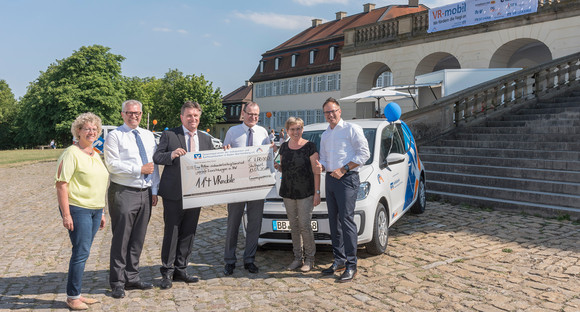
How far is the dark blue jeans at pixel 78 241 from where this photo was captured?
4.47 meters

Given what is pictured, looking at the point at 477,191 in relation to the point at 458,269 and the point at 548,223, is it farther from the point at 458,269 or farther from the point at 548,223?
the point at 458,269

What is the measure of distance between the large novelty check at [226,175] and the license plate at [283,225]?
522mm

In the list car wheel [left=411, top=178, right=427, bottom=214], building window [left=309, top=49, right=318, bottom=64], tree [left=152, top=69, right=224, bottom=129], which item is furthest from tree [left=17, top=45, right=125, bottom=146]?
car wheel [left=411, top=178, right=427, bottom=214]

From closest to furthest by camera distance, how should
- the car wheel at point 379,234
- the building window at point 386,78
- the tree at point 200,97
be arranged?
1. the car wheel at point 379,234
2. the building window at point 386,78
3. the tree at point 200,97

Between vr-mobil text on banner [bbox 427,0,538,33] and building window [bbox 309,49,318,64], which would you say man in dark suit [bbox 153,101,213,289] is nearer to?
vr-mobil text on banner [bbox 427,0,538,33]

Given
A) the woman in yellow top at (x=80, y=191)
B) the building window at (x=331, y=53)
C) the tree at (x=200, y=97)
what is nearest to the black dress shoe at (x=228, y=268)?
the woman in yellow top at (x=80, y=191)

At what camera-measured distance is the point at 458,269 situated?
5.73 m

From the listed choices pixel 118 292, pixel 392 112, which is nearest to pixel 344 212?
pixel 118 292

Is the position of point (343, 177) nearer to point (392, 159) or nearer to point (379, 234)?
point (379, 234)

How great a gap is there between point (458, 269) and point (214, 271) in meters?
2.89

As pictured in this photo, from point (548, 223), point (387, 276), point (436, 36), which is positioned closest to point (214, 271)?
point (387, 276)

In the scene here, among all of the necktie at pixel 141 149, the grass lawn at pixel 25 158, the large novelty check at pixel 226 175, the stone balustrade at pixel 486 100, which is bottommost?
the grass lawn at pixel 25 158

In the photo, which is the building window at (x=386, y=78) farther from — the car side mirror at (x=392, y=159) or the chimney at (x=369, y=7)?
the car side mirror at (x=392, y=159)

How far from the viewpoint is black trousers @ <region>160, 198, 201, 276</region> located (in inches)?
204
